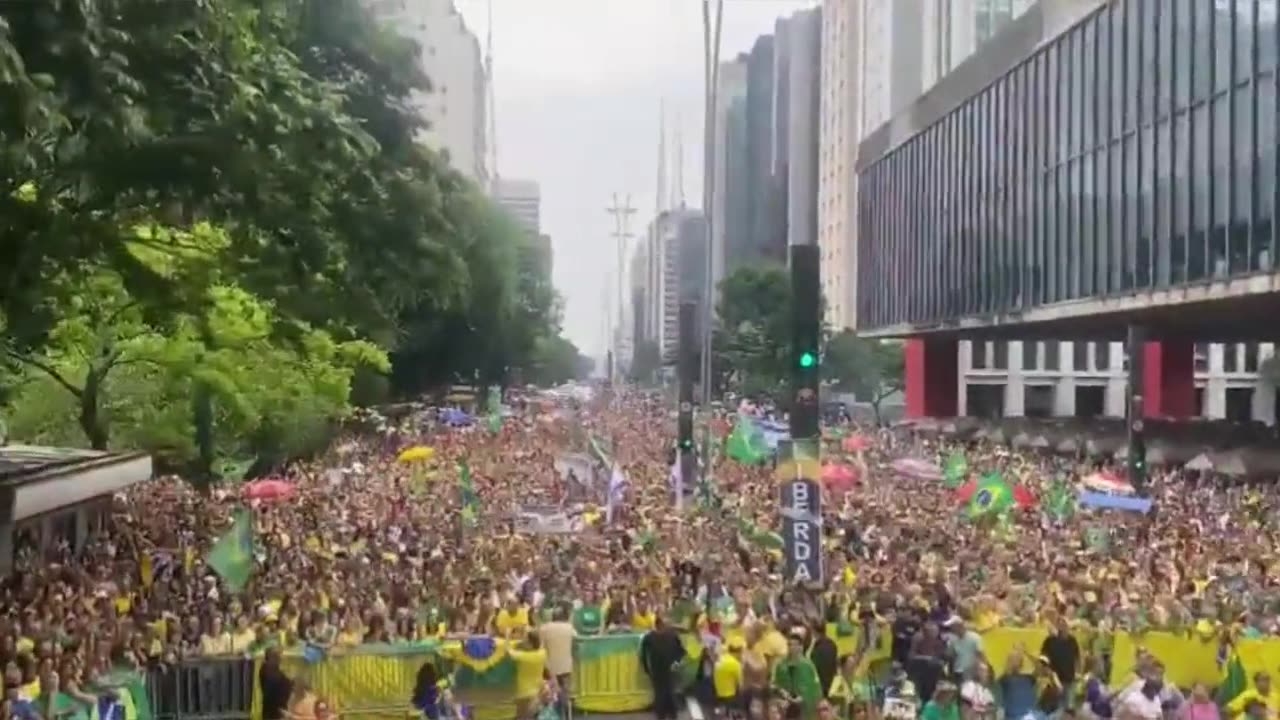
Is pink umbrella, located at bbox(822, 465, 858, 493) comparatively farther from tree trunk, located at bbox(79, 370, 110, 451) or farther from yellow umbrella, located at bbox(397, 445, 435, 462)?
tree trunk, located at bbox(79, 370, 110, 451)

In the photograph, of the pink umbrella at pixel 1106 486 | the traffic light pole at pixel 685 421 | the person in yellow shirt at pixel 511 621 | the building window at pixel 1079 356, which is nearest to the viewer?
the person in yellow shirt at pixel 511 621

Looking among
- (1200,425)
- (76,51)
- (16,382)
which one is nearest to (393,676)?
(76,51)

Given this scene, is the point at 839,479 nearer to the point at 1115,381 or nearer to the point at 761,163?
the point at 1115,381

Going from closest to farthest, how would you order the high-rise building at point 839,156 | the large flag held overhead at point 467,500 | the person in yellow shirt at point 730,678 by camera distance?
1. the person in yellow shirt at point 730,678
2. the large flag held overhead at point 467,500
3. the high-rise building at point 839,156

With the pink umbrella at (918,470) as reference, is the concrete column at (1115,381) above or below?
above

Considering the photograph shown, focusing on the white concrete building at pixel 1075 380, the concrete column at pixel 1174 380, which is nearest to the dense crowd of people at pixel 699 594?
the concrete column at pixel 1174 380

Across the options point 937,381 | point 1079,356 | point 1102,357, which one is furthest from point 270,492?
point 1079,356

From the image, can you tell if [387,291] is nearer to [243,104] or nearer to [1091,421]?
[243,104]

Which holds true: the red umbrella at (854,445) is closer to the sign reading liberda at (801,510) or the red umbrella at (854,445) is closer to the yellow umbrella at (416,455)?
the yellow umbrella at (416,455)
